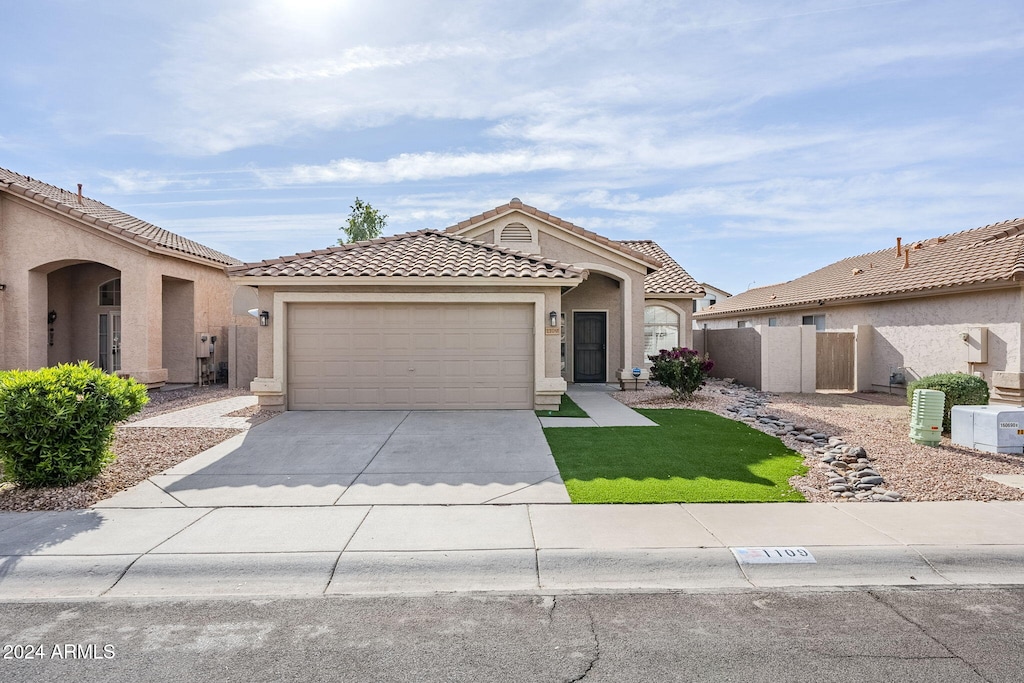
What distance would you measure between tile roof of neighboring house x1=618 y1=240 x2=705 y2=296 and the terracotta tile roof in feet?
18.0

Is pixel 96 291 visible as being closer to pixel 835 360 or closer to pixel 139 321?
pixel 139 321

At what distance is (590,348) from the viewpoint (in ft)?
57.2

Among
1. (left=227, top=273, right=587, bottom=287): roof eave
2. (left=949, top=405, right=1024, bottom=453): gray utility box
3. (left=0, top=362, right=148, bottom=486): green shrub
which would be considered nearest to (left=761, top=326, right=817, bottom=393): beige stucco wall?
(left=949, top=405, right=1024, bottom=453): gray utility box

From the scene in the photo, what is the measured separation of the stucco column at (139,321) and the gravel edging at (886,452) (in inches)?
492

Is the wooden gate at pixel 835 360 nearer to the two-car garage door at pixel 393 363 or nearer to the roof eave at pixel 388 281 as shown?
the roof eave at pixel 388 281

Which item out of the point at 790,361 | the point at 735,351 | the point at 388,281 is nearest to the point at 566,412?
the point at 388,281

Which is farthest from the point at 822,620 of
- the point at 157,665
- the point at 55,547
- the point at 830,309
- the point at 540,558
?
the point at 830,309

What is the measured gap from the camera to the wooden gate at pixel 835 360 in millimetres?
16844

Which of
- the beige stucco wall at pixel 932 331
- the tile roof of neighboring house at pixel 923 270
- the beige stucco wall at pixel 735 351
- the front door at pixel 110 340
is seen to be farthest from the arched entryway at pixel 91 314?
the tile roof of neighboring house at pixel 923 270

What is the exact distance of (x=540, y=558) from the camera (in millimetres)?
4742

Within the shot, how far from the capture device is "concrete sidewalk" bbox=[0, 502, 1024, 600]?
14.8 feet

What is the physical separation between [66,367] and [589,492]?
20.7 ft

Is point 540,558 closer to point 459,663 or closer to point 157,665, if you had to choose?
point 459,663

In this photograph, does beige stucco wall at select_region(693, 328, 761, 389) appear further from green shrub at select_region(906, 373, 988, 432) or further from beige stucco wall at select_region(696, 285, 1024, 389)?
green shrub at select_region(906, 373, 988, 432)
